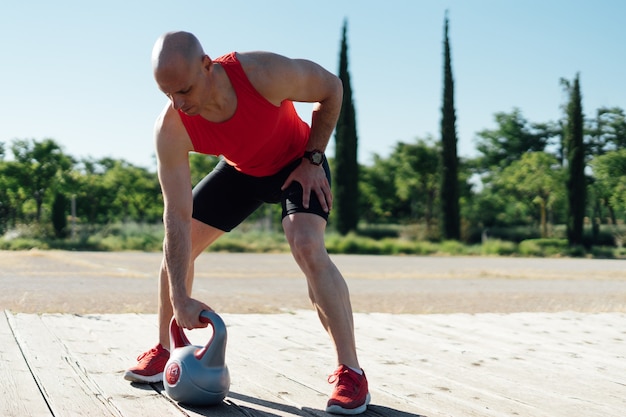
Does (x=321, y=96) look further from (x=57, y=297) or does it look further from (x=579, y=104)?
(x=579, y=104)

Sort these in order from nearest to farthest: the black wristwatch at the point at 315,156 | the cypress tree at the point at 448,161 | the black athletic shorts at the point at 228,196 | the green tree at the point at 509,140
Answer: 1. the black wristwatch at the point at 315,156
2. the black athletic shorts at the point at 228,196
3. the cypress tree at the point at 448,161
4. the green tree at the point at 509,140

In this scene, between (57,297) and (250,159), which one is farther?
(57,297)

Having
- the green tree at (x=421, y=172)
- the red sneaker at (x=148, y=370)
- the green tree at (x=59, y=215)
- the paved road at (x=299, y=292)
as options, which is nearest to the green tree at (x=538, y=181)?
the green tree at (x=421, y=172)

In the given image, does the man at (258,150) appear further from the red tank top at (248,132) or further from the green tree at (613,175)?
the green tree at (613,175)

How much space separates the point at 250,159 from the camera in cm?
260

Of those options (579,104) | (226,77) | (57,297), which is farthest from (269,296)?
(579,104)

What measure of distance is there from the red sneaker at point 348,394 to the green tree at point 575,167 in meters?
27.1

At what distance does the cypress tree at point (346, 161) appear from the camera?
25812 mm

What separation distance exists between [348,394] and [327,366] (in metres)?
0.89

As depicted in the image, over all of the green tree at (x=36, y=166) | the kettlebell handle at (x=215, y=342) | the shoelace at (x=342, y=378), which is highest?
the green tree at (x=36, y=166)

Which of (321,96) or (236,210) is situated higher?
(321,96)

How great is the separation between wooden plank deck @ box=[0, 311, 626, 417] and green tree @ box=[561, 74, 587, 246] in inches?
943

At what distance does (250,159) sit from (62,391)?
1.04 m

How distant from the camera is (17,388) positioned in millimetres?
2518
